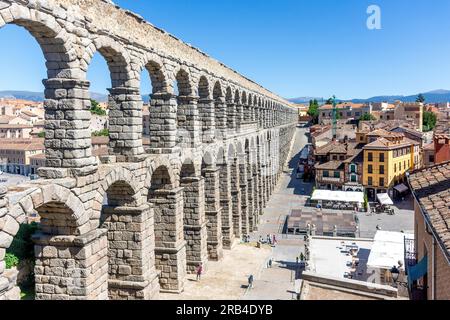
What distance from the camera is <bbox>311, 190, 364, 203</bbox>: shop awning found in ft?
180

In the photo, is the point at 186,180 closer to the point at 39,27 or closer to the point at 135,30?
the point at 135,30

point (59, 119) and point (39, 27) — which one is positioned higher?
point (39, 27)

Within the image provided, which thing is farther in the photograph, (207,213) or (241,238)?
(241,238)

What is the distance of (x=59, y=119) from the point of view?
45.2ft

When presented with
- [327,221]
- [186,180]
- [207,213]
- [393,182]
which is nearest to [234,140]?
[207,213]

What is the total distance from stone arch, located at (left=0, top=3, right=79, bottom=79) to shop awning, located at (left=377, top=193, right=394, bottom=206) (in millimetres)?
47703

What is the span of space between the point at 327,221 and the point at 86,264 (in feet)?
121

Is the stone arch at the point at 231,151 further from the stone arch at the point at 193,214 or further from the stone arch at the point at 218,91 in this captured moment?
the stone arch at the point at 193,214

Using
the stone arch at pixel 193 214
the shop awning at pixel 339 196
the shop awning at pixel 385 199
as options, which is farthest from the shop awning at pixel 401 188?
the stone arch at pixel 193 214

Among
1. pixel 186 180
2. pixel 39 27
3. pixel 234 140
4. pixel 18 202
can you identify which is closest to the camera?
pixel 18 202

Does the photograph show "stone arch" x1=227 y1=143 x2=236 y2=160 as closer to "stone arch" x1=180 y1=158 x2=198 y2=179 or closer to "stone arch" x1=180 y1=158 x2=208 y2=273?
"stone arch" x1=180 y1=158 x2=208 y2=273

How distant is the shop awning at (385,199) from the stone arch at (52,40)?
157 feet

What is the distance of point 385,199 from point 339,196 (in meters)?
5.50

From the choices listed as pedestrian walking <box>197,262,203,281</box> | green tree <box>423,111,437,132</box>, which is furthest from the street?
green tree <box>423,111,437,132</box>
